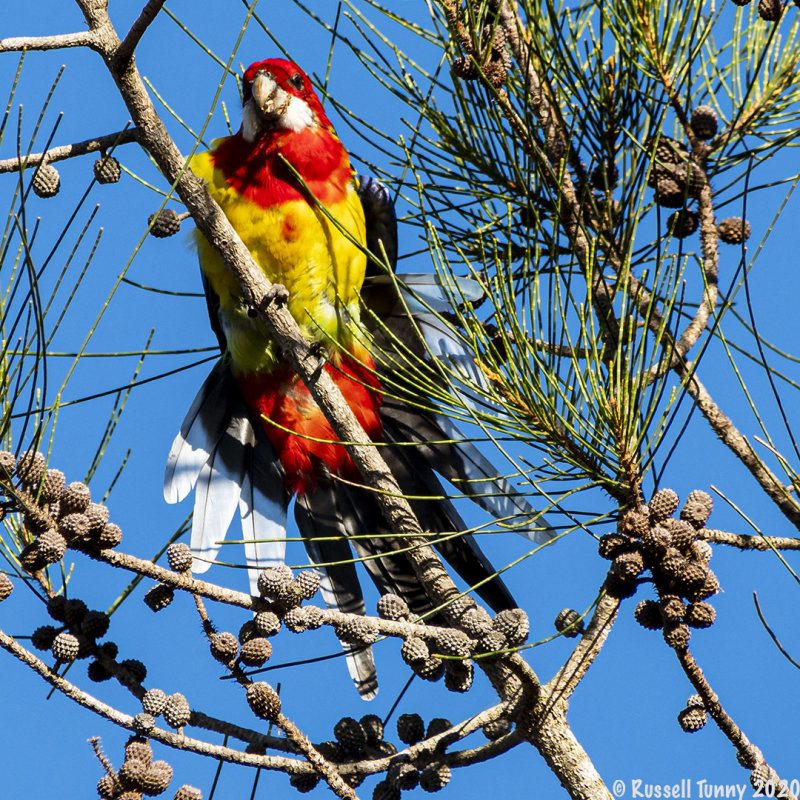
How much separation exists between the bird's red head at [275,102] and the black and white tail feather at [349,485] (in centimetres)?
28

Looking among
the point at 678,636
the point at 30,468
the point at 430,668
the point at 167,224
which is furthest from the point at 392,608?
the point at 167,224

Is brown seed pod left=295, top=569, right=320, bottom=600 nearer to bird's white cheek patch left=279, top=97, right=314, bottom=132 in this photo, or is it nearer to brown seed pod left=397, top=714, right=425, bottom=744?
brown seed pod left=397, top=714, right=425, bottom=744

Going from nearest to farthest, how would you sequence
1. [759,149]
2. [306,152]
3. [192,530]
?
[759,149], [192,530], [306,152]

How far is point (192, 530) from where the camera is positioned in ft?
8.44

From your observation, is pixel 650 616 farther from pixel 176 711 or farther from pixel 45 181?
pixel 45 181

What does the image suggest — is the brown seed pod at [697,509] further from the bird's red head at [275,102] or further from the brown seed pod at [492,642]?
the bird's red head at [275,102]

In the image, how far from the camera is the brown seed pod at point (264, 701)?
4.46ft

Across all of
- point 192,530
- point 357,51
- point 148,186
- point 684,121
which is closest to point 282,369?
point 192,530

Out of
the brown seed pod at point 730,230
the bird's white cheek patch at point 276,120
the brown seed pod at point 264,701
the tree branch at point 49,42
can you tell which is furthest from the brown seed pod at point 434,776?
the bird's white cheek patch at point 276,120

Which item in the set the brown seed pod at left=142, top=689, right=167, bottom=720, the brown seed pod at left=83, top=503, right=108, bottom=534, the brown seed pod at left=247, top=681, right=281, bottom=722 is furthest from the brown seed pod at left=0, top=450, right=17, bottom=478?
the brown seed pod at left=247, top=681, right=281, bottom=722

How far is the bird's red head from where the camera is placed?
9.10 feet

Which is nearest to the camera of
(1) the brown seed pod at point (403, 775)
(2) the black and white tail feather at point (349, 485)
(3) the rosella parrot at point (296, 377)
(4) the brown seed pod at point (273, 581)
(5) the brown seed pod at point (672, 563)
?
(5) the brown seed pod at point (672, 563)

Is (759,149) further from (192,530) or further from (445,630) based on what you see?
(192,530)

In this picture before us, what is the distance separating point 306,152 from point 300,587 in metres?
1.69
